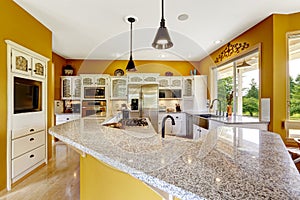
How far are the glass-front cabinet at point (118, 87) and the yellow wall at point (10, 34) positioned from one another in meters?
2.57

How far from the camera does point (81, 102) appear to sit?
543 centimetres

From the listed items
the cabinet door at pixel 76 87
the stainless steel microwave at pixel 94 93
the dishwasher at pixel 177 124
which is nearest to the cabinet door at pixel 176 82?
the dishwasher at pixel 177 124

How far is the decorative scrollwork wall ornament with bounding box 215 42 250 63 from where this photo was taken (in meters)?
3.61

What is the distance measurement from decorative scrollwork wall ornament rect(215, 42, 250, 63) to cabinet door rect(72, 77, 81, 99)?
13.8ft

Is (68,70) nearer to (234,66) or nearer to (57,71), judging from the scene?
(57,71)

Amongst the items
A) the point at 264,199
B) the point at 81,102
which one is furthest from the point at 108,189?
the point at 81,102

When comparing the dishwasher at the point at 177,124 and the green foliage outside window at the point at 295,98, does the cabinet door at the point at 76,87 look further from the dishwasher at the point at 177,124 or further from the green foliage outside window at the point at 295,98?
the green foliage outside window at the point at 295,98

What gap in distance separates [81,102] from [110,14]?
3284mm

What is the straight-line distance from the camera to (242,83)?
154 inches

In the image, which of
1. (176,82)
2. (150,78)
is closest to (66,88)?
(150,78)

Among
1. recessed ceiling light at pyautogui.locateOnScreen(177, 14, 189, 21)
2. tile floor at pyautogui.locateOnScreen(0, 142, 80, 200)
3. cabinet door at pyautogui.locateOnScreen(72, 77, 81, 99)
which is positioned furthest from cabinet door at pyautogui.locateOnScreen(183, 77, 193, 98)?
tile floor at pyautogui.locateOnScreen(0, 142, 80, 200)

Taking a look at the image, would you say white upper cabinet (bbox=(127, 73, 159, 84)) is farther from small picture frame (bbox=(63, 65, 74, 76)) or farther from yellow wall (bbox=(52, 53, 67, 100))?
yellow wall (bbox=(52, 53, 67, 100))

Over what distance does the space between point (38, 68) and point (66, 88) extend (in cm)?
248

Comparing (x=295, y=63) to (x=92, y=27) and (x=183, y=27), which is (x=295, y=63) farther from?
(x=92, y=27)
